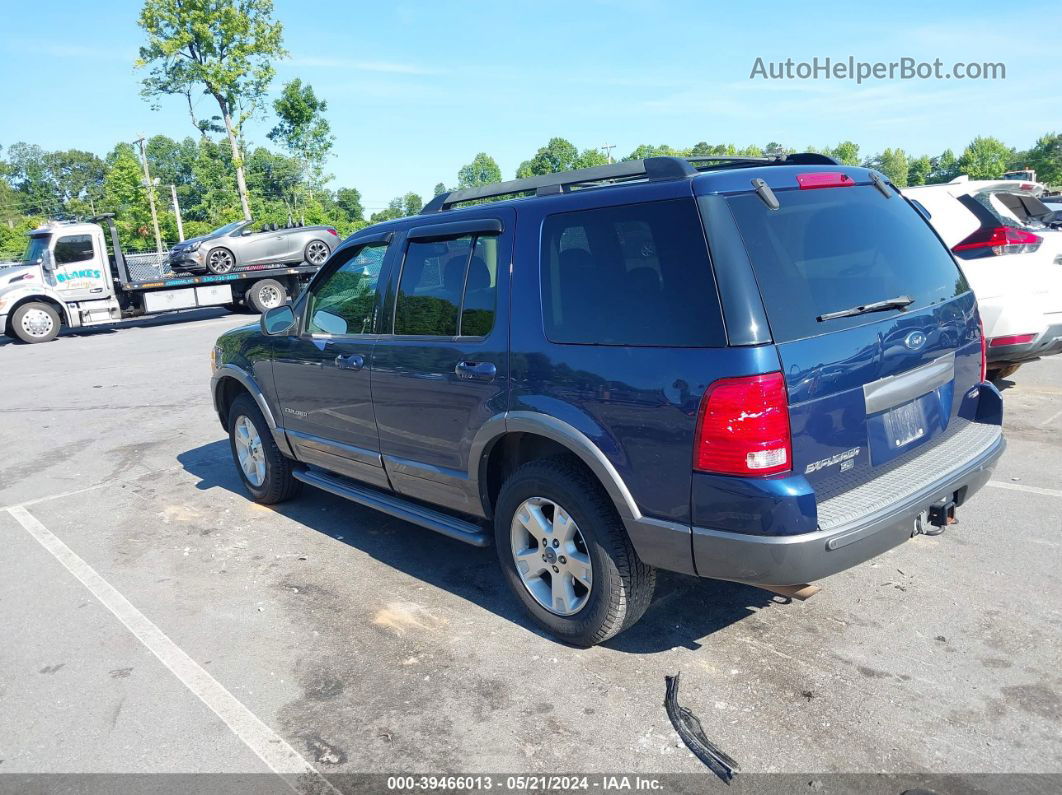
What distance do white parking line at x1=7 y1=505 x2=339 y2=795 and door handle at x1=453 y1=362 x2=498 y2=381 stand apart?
1.69 metres

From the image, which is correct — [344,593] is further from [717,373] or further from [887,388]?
[887,388]

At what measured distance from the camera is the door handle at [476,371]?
12.0ft

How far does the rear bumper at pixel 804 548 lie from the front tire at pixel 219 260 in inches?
798

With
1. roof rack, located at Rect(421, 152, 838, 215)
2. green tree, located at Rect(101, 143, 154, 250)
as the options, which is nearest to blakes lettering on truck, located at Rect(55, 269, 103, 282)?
roof rack, located at Rect(421, 152, 838, 215)

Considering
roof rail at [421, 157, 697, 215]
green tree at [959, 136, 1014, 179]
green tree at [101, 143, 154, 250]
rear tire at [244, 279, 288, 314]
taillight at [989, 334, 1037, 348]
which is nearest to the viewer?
roof rail at [421, 157, 697, 215]

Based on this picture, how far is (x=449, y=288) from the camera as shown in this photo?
13.2ft

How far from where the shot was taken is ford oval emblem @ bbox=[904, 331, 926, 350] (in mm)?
3248

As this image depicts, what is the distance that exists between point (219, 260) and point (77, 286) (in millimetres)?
3435

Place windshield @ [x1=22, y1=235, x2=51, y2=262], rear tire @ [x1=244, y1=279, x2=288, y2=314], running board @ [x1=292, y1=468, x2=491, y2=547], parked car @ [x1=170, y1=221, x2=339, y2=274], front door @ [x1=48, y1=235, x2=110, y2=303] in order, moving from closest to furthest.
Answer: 1. running board @ [x1=292, y1=468, x2=491, y2=547]
2. windshield @ [x1=22, y1=235, x2=51, y2=262]
3. front door @ [x1=48, y1=235, x2=110, y2=303]
4. parked car @ [x1=170, y1=221, x2=339, y2=274]
5. rear tire @ [x1=244, y1=279, x2=288, y2=314]

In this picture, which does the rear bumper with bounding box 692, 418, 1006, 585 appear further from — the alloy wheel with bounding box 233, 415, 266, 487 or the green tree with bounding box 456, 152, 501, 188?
the green tree with bounding box 456, 152, 501, 188

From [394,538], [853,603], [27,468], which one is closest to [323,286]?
[394,538]

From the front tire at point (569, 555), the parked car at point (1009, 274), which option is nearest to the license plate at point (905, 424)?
the front tire at point (569, 555)

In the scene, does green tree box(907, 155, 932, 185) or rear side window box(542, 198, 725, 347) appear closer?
rear side window box(542, 198, 725, 347)

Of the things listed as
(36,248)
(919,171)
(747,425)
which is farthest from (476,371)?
(919,171)
